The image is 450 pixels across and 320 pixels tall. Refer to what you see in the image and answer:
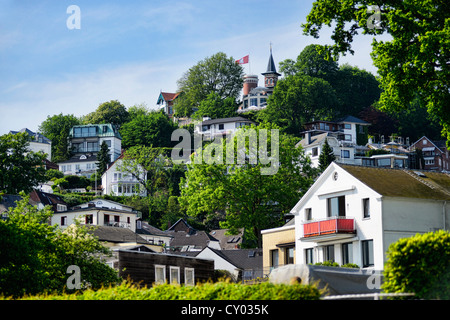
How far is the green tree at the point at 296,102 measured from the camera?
156 m

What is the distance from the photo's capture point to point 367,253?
45.1m

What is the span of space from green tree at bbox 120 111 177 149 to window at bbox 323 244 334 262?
12033cm

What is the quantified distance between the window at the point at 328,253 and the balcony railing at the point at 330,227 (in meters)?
A: 1.28

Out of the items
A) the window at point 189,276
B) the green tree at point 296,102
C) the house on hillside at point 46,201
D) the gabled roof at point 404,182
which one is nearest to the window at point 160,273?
the window at point 189,276

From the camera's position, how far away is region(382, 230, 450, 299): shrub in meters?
17.8

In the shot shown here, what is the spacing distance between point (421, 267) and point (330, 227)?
28930mm

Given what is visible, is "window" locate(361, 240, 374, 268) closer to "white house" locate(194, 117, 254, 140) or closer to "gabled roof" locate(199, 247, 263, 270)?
"gabled roof" locate(199, 247, 263, 270)

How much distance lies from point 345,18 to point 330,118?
429ft

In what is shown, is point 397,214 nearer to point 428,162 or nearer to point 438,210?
point 438,210

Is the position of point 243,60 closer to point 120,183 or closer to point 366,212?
point 120,183

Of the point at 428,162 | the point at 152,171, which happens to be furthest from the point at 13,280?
the point at 428,162

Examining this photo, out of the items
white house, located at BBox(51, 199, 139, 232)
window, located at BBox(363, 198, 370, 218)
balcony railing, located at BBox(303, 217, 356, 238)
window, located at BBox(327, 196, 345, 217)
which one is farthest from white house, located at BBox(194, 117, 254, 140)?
window, located at BBox(363, 198, 370, 218)

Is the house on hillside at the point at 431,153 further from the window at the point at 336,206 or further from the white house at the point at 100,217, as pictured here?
the window at the point at 336,206

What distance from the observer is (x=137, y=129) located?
17112 centimetres
